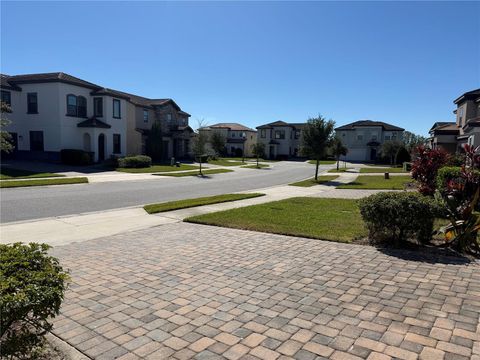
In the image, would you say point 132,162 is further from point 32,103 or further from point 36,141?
point 32,103

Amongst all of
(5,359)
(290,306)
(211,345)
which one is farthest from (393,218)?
(5,359)

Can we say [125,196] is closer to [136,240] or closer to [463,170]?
[136,240]

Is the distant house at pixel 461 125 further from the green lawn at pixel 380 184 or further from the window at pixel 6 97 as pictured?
the window at pixel 6 97

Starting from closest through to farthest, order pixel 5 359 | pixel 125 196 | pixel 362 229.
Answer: pixel 5 359
pixel 362 229
pixel 125 196

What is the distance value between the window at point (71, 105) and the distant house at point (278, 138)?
4443cm

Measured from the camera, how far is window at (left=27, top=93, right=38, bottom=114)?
34.6m

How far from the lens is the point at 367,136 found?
68500mm

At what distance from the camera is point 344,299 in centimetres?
497

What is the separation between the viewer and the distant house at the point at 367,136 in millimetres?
67769

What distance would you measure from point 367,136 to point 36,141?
54.4 metres

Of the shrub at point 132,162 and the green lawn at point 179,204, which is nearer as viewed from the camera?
the green lawn at point 179,204

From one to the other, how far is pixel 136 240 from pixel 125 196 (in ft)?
30.3

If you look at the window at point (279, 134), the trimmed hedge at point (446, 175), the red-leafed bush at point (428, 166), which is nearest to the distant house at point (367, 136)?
the window at point (279, 134)

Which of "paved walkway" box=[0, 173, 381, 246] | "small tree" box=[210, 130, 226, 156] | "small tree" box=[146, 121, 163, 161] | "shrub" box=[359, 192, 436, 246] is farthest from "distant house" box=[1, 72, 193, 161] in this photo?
"shrub" box=[359, 192, 436, 246]
